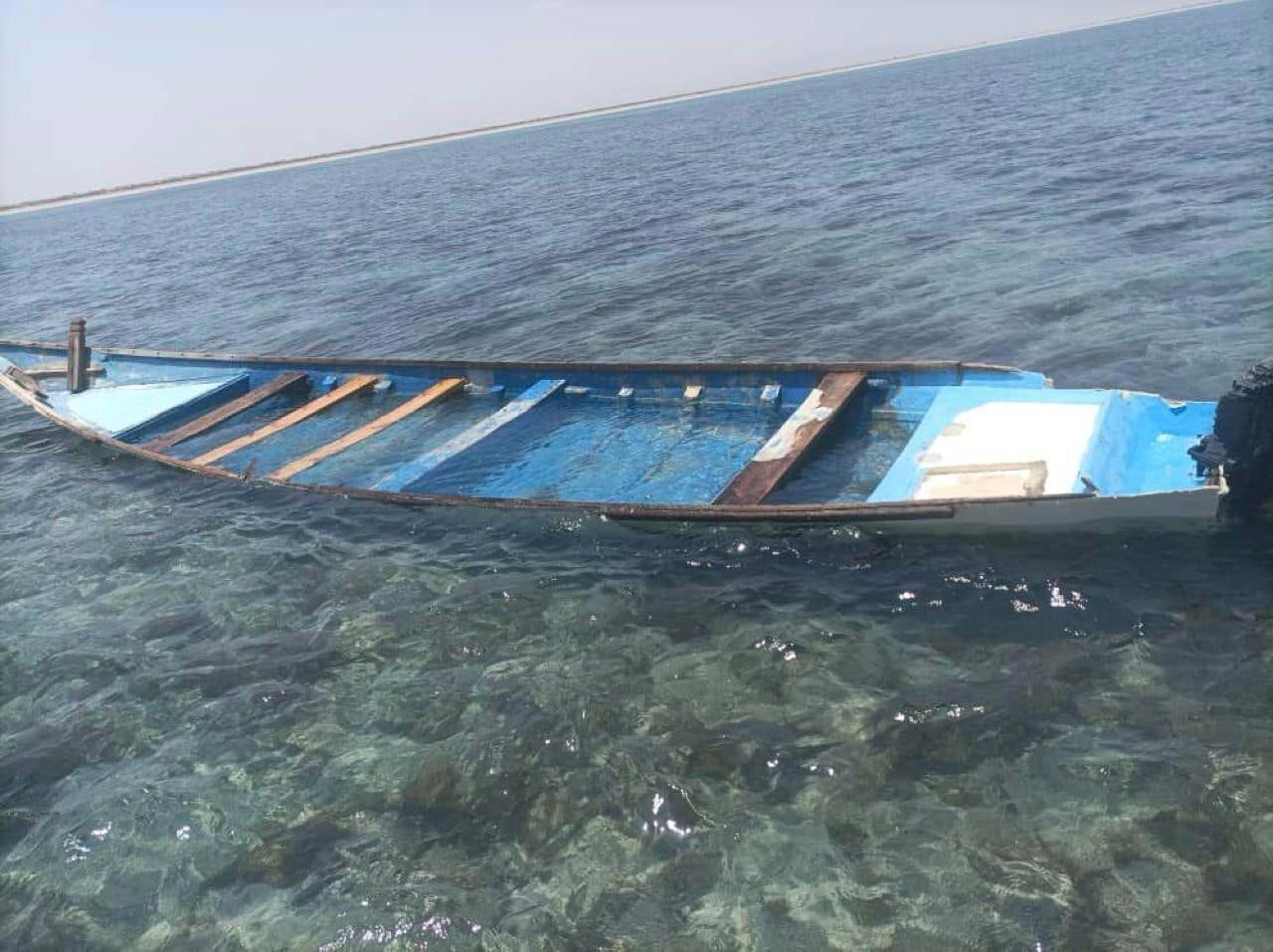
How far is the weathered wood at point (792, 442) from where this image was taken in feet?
31.9

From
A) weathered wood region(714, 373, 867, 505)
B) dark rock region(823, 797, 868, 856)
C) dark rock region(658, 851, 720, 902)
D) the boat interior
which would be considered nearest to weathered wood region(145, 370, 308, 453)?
the boat interior

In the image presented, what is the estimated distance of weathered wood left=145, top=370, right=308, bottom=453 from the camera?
15352 mm

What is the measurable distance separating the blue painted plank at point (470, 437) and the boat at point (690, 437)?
0.14 feet

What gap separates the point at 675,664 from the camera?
328 inches

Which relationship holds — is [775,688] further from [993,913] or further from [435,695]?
[435,695]

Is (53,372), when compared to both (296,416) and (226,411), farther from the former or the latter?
(296,416)

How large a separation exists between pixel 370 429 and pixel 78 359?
10027mm

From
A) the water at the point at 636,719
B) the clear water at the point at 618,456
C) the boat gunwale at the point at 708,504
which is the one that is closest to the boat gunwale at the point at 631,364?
the boat gunwale at the point at 708,504

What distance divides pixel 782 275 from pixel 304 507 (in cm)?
1639

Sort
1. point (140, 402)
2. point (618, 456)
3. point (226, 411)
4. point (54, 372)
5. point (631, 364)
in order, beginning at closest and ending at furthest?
1. point (618, 456)
2. point (631, 364)
3. point (226, 411)
4. point (140, 402)
5. point (54, 372)

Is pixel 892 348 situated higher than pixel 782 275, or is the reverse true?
pixel 782 275

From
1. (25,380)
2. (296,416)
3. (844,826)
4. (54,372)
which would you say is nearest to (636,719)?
(844,826)

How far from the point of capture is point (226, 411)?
1603cm

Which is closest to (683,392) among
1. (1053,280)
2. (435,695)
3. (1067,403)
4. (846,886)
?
(1067,403)
